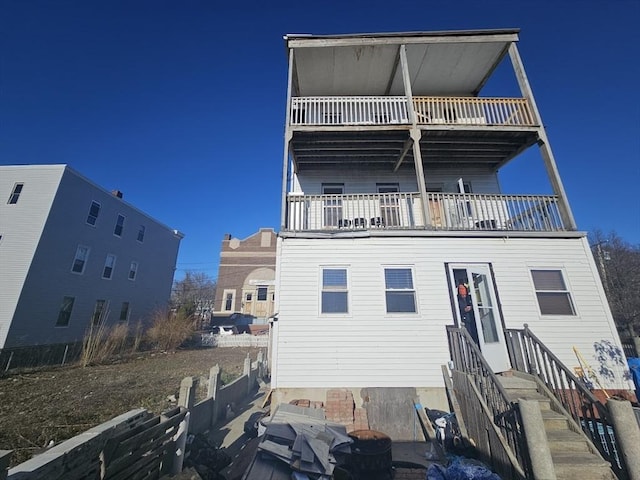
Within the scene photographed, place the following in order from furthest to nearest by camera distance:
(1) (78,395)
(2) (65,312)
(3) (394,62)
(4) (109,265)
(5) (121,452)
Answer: (4) (109,265), (2) (65,312), (3) (394,62), (1) (78,395), (5) (121,452)

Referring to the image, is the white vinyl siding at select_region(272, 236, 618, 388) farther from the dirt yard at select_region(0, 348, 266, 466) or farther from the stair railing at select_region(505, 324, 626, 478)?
the dirt yard at select_region(0, 348, 266, 466)

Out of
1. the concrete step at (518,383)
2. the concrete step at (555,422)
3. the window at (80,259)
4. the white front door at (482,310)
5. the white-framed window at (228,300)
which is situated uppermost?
the window at (80,259)

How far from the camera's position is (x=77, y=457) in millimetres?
3143

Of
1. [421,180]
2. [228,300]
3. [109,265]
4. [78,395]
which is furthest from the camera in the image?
[228,300]

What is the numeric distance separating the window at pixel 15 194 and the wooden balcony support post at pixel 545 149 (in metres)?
26.6

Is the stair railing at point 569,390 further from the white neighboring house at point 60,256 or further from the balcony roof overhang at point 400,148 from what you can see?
the white neighboring house at point 60,256

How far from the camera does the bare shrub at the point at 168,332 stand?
18984mm

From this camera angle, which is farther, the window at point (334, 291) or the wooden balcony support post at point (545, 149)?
the wooden balcony support post at point (545, 149)

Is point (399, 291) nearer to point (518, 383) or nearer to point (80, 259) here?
point (518, 383)

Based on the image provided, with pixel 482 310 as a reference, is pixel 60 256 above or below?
above

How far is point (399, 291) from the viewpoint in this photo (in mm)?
7312

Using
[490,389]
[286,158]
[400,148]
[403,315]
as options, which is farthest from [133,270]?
[490,389]

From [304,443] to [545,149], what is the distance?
35.2 ft

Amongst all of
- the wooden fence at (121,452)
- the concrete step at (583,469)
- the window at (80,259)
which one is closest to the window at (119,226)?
the window at (80,259)
